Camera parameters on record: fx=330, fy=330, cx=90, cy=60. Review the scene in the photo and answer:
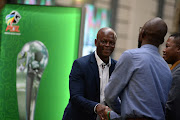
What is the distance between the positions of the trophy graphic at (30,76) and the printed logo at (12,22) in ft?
1.18

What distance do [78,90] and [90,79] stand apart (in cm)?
16

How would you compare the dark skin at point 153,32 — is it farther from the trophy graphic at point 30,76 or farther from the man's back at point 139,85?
the trophy graphic at point 30,76

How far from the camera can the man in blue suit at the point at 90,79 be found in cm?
330

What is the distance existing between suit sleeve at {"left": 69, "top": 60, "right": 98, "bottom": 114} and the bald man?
722 millimetres

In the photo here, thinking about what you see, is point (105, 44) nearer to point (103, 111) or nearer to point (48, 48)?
point (103, 111)

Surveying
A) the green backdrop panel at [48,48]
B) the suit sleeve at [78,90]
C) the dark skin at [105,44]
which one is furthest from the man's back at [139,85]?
the green backdrop panel at [48,48]

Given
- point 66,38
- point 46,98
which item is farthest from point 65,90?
point 66,38

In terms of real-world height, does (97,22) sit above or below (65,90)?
above

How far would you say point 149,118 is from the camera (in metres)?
2.38

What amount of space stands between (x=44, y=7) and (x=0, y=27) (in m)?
0.78

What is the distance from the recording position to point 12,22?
515 cm

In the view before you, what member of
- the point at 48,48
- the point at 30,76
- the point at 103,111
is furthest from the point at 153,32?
the point at 30,76

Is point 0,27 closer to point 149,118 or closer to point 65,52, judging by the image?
point 65,52

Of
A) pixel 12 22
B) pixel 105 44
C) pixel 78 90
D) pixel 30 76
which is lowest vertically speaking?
pixel 30 76
